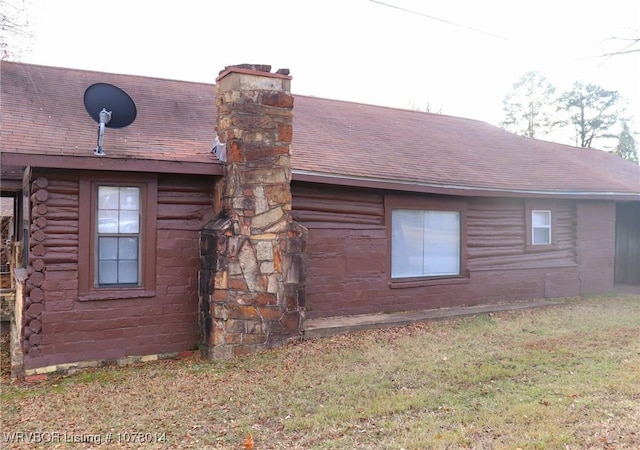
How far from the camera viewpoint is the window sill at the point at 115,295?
6.46 meters

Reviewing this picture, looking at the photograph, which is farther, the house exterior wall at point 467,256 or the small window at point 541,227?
the small window at point 541,227

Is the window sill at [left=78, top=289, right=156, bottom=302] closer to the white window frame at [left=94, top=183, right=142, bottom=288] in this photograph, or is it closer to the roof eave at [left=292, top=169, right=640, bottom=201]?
the white window frame at [left=94, top=183, right=142, bottom=288]

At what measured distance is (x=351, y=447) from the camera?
13.3ft

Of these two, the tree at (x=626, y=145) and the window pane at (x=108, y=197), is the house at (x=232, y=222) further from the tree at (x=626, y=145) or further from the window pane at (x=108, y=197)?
the tree at (x=626, y=145)

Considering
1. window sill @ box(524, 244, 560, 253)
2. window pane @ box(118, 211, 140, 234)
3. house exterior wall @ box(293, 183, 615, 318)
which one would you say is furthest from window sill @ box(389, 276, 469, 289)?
window pane @ box(118, 211, 140, 234)

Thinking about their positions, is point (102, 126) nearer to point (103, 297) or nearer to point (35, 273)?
point (35, 273)

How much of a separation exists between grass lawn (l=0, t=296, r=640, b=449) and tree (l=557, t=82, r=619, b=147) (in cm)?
3066

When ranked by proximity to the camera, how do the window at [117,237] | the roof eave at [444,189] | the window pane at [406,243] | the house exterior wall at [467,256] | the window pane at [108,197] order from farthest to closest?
the window pane at [406,243] < the house exterior wall at [467,256] < the roof eave at [444,189] < the window pane at [108,197] < the window at [117,237]

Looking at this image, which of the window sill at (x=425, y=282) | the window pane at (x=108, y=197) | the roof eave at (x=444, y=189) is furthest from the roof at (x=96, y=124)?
the window sill at (x=425, y=282)

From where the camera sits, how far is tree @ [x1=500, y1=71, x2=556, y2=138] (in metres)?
35.6

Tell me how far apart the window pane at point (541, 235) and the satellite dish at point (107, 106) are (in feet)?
29.1

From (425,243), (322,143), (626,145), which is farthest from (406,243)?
(626,145)

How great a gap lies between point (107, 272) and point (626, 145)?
35291 millimetres

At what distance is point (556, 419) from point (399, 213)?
5276mm
